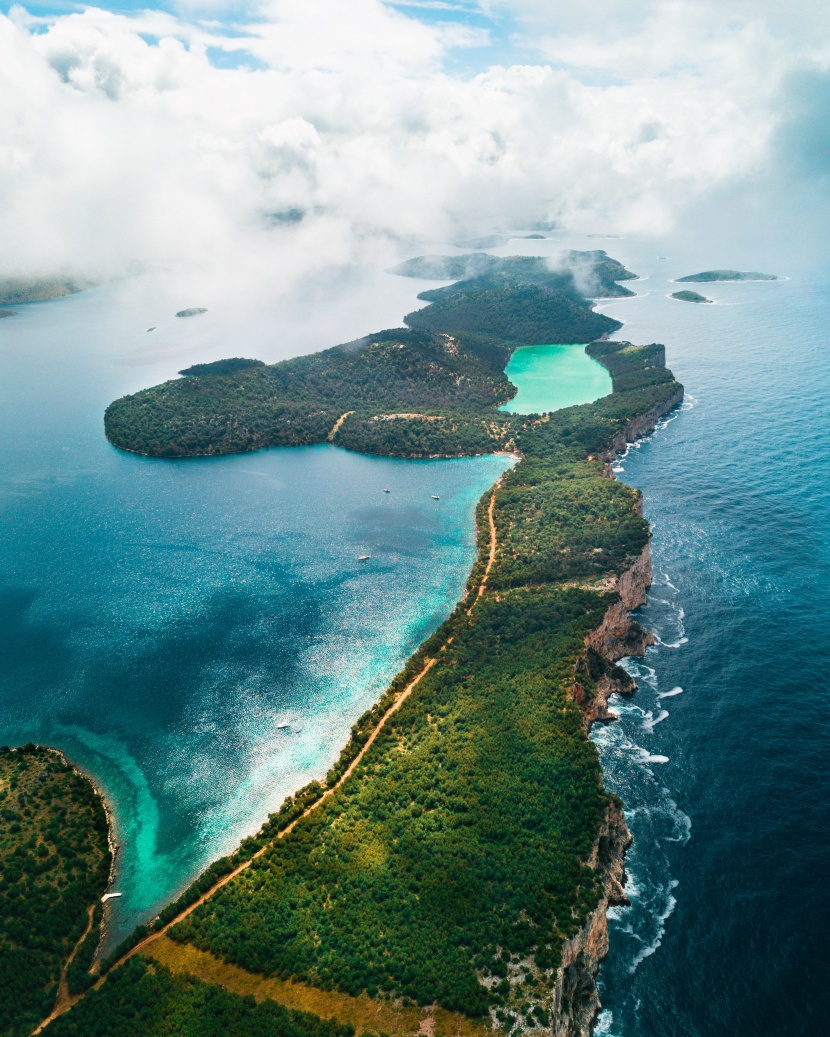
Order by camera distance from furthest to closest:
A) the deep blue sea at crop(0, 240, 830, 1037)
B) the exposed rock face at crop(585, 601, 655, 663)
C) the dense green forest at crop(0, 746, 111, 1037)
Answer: the exposed rock face at crop(585, 601, 655, 663) → the deep blue sea at crop(0, 240, 830, 1037) → the dense green forest at crop(0, 746, 111, 1037)

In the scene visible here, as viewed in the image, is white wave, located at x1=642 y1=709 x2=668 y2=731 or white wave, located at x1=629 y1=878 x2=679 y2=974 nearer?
white wave, located at x1=629 y1=878 x2=679 y2=974

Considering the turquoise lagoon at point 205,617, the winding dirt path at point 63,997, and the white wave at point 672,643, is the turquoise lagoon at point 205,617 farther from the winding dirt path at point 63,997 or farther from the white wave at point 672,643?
the white wave at point 672,643

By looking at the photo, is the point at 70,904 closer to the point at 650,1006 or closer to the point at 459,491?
the point at 650,1006

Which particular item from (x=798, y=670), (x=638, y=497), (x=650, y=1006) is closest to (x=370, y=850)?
(x=650, y=1006)

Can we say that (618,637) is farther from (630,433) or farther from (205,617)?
(630,433)

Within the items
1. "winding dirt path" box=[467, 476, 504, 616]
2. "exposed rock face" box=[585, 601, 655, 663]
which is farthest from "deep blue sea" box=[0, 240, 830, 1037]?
"winding dirt path" box=[467, 476, 504, 616]

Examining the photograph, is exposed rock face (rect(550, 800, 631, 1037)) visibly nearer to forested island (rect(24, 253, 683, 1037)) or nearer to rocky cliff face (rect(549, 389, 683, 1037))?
rocky cliff face (rect(549, 389, 683, 1037))
